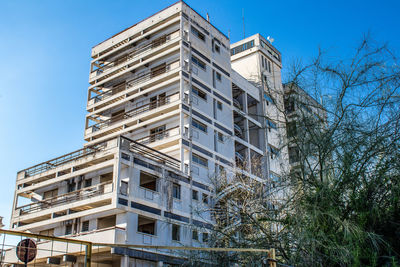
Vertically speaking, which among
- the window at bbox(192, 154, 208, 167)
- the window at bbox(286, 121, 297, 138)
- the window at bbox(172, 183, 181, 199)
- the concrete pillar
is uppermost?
the window at bbox(192, 154, 208, 167)

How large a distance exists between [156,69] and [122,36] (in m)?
7.36

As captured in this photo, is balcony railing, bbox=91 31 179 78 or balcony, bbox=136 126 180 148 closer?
balcony, bbox=136 126 180 148

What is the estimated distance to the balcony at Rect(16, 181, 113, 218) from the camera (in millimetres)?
30375

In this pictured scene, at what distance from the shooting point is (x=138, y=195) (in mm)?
29875

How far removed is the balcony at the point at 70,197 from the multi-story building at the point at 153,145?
105mm

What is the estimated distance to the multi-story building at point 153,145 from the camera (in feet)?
97.7

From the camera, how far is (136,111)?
39719 millimetres

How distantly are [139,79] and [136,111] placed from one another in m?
3.35

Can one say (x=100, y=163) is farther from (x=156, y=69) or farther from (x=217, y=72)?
(x=217, y=72)

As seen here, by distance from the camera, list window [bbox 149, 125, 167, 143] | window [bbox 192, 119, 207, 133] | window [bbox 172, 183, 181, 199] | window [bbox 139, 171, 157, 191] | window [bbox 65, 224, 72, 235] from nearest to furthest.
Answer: window [bbox 172, 183, 181, 199], window [bbox 65, 224, 72, 235], window [bbox 139, 171, 157, 191], window [bbox 149, 125, 167, 143], window [bbox 192, 119, 207, 133]

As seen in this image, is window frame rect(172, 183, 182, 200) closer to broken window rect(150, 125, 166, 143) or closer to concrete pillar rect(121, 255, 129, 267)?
broken window rect(150, 125, 166, 143)

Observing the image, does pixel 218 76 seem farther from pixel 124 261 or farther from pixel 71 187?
pixel 124 261

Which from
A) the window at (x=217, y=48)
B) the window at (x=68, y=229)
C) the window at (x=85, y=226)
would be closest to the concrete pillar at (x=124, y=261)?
the window at (x=85, y=226)

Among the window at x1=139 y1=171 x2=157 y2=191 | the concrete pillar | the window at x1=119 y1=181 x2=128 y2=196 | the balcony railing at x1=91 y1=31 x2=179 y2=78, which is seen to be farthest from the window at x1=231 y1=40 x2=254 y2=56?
the concrete pillar
